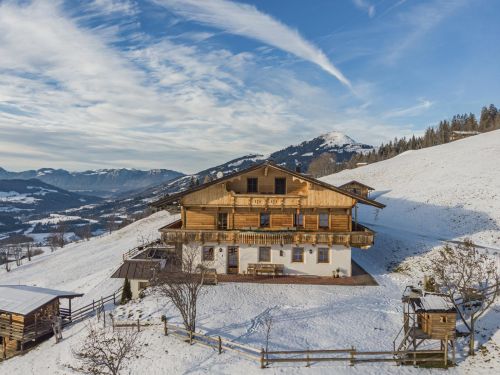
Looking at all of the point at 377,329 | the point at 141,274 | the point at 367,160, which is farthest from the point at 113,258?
the point at 367,160

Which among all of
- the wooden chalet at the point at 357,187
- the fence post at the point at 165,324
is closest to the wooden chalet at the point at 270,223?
the fence post at the point at 165,324

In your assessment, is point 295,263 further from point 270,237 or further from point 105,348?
point 105,348

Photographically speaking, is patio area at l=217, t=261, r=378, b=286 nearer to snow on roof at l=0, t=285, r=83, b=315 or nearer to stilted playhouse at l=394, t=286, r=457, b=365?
stilted playhouse at l=394, t=286, r=457, b=365

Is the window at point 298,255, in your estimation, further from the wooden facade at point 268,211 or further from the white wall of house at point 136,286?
the white wall of house at point 136,286

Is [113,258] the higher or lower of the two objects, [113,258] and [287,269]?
the lower

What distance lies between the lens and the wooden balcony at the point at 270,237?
3142cm

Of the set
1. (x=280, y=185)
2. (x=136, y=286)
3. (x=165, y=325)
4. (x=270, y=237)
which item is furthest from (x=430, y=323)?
(x=136, y=286)

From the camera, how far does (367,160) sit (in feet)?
487

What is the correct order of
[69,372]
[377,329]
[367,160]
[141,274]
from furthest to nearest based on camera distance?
[367,160], [141,274], [377,329], [69,372]

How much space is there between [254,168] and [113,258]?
34.2 m

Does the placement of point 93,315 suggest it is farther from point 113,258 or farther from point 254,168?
point 113,258

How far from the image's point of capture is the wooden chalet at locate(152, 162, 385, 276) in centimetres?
3162

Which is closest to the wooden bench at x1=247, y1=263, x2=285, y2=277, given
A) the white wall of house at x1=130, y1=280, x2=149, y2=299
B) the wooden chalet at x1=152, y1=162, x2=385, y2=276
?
the wooden chalet at x1=152, y1=162, x2=385, y2=276

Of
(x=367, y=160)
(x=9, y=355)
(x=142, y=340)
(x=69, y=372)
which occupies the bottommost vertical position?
(x=9, y=355)
